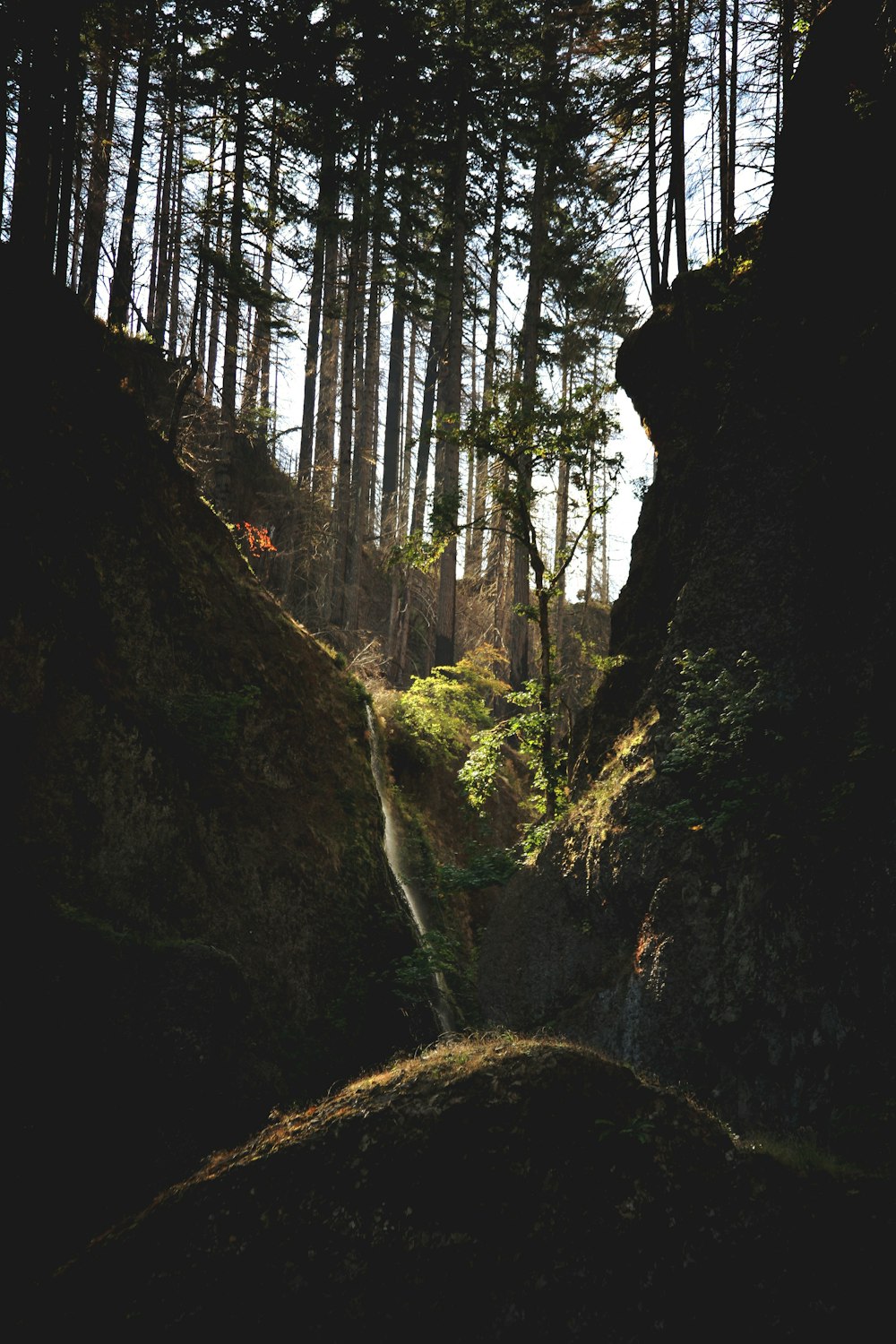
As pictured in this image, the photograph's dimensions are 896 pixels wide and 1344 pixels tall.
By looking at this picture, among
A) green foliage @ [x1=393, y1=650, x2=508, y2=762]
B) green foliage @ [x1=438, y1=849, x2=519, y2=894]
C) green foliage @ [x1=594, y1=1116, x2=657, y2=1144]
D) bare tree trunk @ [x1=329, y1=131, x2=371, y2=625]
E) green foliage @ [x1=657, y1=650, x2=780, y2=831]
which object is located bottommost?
green foliage @ [x1=594, y1=1116, x2=657, y2=1144]

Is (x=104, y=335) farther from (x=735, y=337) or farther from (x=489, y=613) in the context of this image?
(x=489, y=613)

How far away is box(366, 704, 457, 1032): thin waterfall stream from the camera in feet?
34.2

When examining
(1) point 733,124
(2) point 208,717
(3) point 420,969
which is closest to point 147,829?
(2) point 208,717

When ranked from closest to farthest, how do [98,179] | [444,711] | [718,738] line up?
1. [718,738]
2. [444,711]
3. [98,179]

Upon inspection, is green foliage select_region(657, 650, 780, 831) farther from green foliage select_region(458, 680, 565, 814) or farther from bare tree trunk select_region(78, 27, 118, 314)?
bare tree trunk select_region(78, 27, 118, 314)

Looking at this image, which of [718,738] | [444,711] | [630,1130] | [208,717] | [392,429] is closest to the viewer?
[630,1130]

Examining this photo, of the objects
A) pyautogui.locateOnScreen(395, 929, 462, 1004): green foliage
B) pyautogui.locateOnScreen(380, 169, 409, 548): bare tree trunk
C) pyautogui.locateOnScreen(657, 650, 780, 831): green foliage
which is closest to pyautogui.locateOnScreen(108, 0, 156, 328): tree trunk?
pyautogui.locateOnScreen(380, 169, 409, 548): bare tree trunk

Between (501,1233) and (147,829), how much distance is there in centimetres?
549

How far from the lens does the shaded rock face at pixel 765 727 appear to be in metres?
5.73

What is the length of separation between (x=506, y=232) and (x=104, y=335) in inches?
572

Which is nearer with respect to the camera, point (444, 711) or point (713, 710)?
point (713, 710)

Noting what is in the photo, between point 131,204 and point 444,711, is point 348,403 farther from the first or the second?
point 444,711

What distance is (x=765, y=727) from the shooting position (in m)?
7.25

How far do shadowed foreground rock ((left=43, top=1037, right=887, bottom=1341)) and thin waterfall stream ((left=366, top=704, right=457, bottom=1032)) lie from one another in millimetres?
5783
